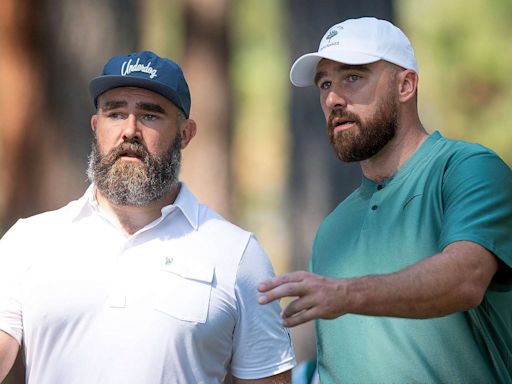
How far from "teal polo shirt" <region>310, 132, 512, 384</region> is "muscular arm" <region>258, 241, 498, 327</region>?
0.33 ft

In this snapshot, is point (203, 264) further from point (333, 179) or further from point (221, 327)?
point (333, 179)

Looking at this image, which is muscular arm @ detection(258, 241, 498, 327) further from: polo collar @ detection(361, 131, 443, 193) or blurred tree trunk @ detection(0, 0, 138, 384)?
blurred tree trunk @ detection(0, 0, 138, 384)

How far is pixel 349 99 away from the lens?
4.15 meters

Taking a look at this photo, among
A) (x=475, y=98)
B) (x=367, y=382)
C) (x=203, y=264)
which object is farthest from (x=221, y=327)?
(x=475, y=98)

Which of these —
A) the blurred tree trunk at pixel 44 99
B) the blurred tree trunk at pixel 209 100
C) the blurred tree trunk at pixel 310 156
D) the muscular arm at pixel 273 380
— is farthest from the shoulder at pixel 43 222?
the blurred tree trunk at pixel 310 156

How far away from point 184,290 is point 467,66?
1480 cm

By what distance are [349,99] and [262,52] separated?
598 inches

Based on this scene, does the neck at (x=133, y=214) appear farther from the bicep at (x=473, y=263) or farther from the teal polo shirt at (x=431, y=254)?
the bicep at (x=473, y=263)

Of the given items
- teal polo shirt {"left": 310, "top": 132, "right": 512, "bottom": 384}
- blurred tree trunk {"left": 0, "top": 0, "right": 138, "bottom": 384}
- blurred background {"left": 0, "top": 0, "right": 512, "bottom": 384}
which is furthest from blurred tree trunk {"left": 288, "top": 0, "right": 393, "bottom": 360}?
teal polo shirt {"left": 310, "top": 132, "right": 512, "bottom": 384}

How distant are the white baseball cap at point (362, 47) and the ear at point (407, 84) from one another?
1.1 inches

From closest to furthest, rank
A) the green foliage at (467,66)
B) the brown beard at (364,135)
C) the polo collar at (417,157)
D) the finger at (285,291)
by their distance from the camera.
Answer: the finger at (285,291)
the polo collar at (417,157)
the brown beard at (364,135)
the green foliage at (467,66)

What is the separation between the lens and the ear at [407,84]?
4238mm

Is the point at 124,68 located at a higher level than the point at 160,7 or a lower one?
lower

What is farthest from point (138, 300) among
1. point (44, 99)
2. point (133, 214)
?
point (44, 99)
